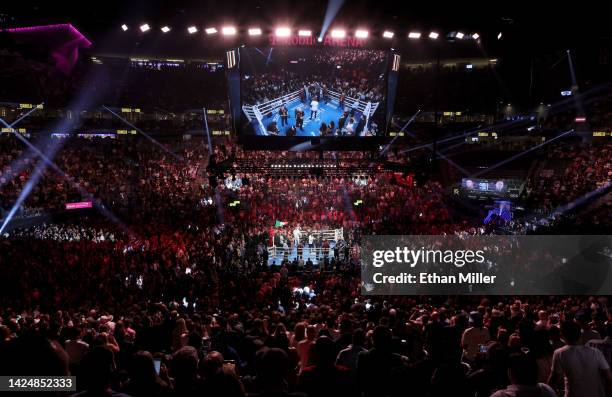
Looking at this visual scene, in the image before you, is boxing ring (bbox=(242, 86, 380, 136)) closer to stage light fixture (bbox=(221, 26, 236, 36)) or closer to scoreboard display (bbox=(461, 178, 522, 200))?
stage light fixture (bbox=(221, 26, 236, 36))

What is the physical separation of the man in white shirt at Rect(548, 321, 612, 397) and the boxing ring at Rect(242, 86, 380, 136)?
14.3 metres

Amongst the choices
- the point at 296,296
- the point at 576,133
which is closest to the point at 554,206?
the point at 576,133

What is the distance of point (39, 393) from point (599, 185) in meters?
21.2

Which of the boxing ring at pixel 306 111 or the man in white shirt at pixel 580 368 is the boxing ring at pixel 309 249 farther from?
the man in white shirt at pixel 580 368

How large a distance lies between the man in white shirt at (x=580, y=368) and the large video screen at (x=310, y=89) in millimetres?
14284

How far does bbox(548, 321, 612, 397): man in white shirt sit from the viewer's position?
3.41m

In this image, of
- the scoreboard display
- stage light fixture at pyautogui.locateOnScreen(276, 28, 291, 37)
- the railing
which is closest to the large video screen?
stage light fixture at pyautogui.locateOnScreen(276, 28, 291, 37)

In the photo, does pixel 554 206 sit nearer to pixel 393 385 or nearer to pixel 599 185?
pixel 599 185

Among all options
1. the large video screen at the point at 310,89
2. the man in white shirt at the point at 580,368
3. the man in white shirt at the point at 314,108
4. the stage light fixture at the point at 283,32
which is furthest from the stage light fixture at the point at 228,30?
the man in white shirt at the point at 580,368

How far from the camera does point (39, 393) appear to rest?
2.48 metres

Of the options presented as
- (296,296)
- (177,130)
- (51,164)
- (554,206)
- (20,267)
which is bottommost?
(296,296)

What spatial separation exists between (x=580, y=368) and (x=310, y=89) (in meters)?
14.5

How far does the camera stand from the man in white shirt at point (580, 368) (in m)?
3.41

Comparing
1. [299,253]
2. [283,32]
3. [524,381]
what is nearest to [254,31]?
[283,32]
